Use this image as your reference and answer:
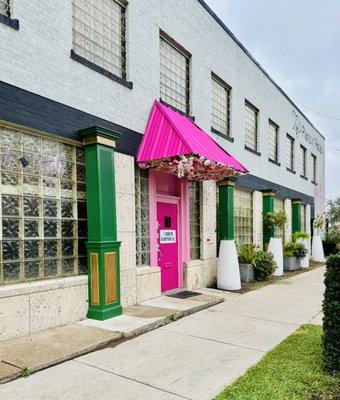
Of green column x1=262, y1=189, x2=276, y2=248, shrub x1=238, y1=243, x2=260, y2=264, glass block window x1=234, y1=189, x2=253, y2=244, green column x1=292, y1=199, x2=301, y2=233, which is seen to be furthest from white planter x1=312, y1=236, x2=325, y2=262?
shrub x1=238, y1=243, x2=260, y2=264

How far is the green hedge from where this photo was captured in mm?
4477

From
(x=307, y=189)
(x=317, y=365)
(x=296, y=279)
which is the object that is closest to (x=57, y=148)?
(x=317, y=365)

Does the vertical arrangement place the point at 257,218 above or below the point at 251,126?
below

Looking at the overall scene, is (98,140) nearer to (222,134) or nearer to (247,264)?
(222,134)

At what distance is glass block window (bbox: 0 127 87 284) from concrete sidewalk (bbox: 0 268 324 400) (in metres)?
1.73

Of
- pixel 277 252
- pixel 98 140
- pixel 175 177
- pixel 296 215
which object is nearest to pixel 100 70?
pixel 98 140

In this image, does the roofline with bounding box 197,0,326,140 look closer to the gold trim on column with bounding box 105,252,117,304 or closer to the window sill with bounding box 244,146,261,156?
the window sill with bounding box 244,146,261,156

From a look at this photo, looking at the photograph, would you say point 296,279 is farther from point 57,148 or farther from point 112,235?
point 57,148

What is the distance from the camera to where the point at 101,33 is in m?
7.72

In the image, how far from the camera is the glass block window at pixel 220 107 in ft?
39.2

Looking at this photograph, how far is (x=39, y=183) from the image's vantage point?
20.7 ft

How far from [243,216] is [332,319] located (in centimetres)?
922

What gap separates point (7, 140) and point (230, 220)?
22.4 feet

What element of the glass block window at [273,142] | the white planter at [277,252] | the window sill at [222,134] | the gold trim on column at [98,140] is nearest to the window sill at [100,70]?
the gold trim on column at [98,140]
